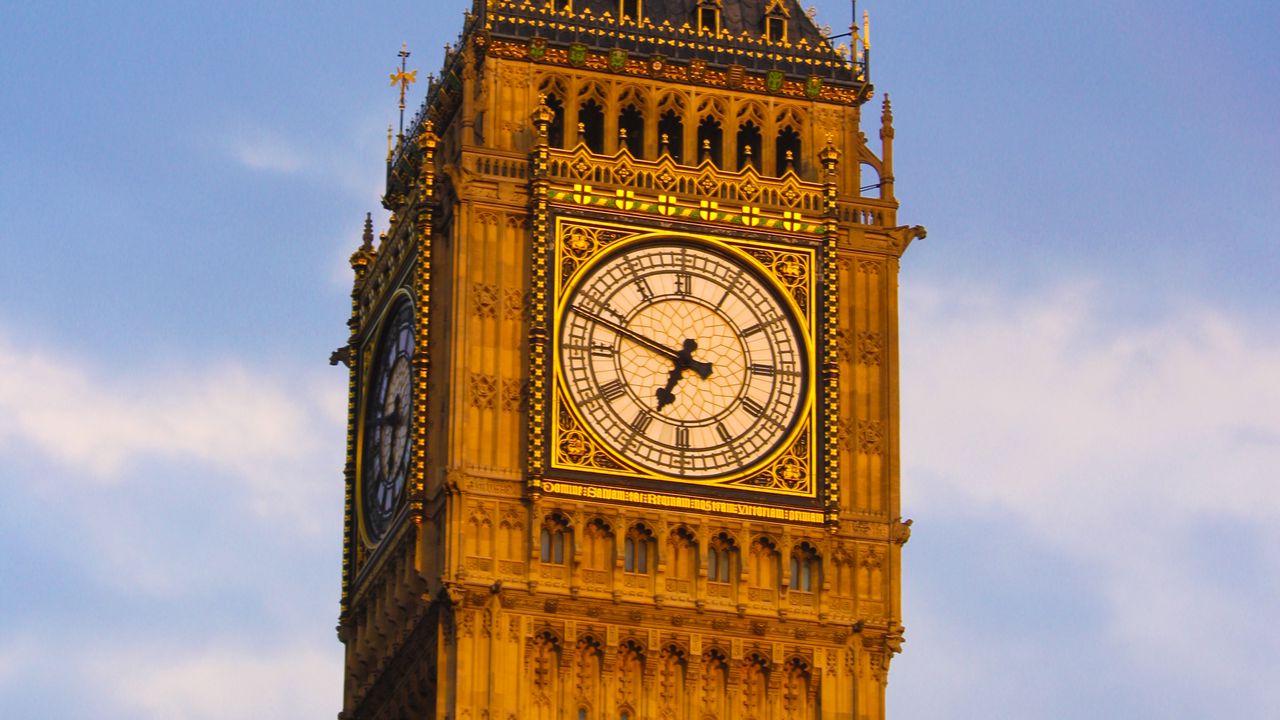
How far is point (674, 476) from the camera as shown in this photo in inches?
2798

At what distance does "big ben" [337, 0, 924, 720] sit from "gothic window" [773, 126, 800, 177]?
0.14 feet

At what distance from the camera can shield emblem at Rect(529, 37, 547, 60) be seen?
73312 mm

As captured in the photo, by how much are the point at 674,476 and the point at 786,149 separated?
19.8 ft

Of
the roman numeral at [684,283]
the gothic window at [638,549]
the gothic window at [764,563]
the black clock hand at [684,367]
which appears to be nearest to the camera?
the gothic window at [638,549]

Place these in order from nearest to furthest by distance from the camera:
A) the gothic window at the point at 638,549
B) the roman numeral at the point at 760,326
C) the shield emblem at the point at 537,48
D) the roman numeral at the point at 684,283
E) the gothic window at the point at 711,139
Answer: the gothic window at the point at 638,549 → the roman numeral at the point at 684,283 → the roman numeral at the point at 760,326 → the shield emblem at the point at 537,48 → the gothic window at the point at 711,139

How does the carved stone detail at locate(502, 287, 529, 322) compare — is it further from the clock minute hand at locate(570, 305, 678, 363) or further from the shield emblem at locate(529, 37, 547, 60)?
the shield emblem at locate(529, 37, 547, 60)

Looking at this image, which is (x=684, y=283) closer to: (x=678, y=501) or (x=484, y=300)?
(x=484, y=300)

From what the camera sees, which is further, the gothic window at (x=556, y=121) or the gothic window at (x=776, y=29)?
the gothic window at (x=776, y=29)

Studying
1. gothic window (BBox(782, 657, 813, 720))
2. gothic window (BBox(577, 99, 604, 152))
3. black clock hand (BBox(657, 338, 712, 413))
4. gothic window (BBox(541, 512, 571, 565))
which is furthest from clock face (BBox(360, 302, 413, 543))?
gothic window (BBox(782, 657, 813, 720))

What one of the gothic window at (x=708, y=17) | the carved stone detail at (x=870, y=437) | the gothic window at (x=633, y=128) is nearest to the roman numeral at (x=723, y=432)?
the carved stone detail at (x=870, y=437)

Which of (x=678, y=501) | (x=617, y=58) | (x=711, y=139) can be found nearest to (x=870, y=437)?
(x=678, y=501)

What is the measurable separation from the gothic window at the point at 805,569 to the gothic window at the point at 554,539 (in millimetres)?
3299

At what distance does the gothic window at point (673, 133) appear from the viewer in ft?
242

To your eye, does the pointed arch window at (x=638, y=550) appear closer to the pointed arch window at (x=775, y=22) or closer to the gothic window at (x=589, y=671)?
the gothic window at (x=589, y=671)
